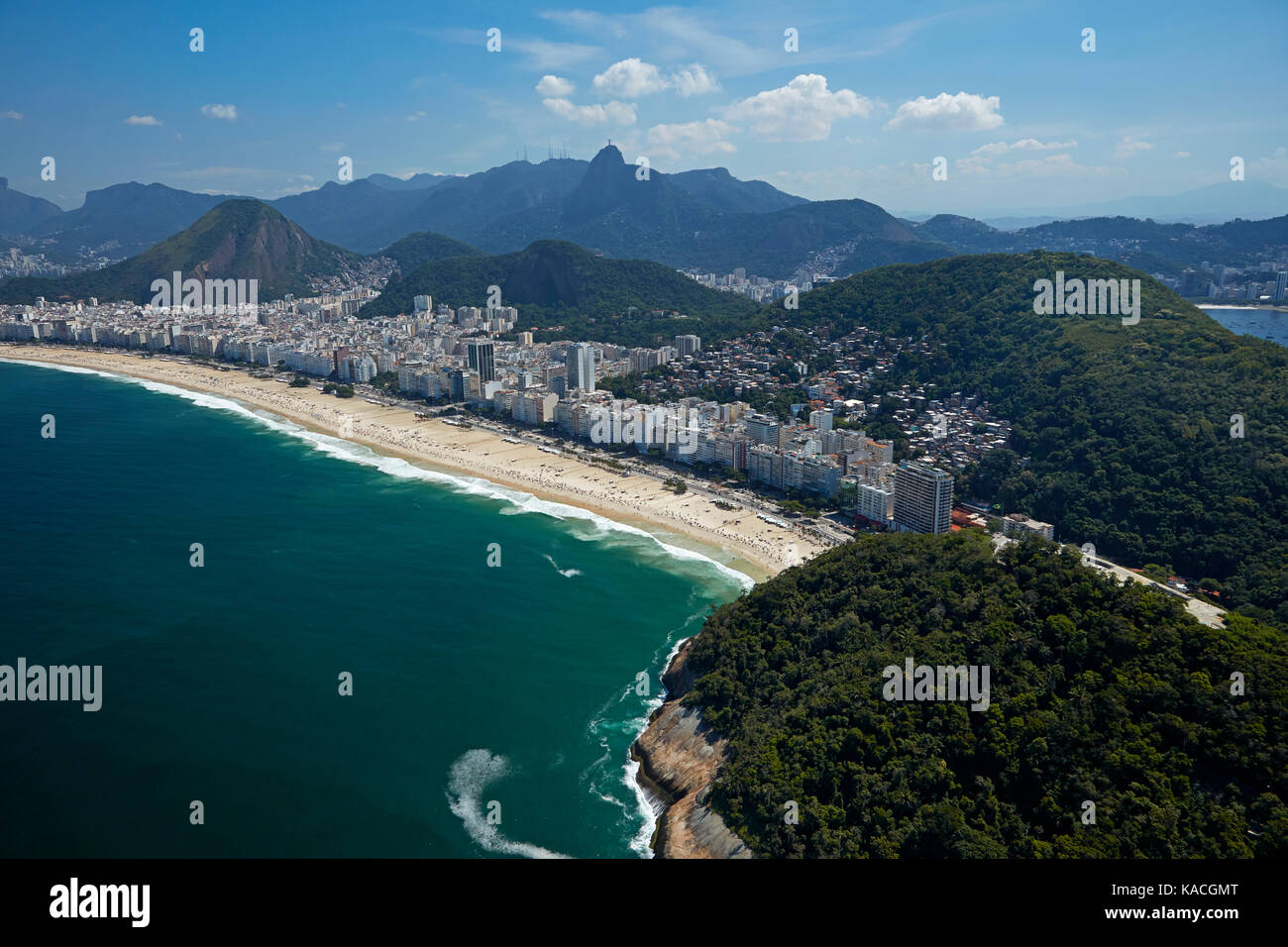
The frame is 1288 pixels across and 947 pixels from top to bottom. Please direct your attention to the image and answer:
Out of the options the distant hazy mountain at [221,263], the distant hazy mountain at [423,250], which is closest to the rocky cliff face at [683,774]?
the distant hazy mountain at [221,263]

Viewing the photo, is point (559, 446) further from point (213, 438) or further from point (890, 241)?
point (890, 241)

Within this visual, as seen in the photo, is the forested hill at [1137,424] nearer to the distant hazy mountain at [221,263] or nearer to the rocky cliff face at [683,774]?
the rocky cliff face at [683,774]

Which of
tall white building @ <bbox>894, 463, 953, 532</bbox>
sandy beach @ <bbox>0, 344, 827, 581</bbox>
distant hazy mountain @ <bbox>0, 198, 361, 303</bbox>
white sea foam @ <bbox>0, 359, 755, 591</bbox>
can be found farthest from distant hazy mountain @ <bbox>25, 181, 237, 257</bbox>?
tall white building @ <bbox>894, 463, 953, 532</bbox>

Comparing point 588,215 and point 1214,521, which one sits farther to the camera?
point 588,215

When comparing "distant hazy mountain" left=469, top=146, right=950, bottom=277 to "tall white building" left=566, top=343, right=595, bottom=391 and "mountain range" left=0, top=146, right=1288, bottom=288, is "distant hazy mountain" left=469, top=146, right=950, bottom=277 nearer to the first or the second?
"mountain range" left=0, top=146, right=1288, bottom=288

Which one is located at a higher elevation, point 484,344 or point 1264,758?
point 484,344

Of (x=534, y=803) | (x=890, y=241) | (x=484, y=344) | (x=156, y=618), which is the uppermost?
(x=890, y=241)

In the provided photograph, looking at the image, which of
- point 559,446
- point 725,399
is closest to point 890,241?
point 725,399

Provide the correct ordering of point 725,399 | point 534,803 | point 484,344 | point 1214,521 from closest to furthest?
1. point 534,803
2. point 1214,521
3. point 725,399
4. point 484,344
